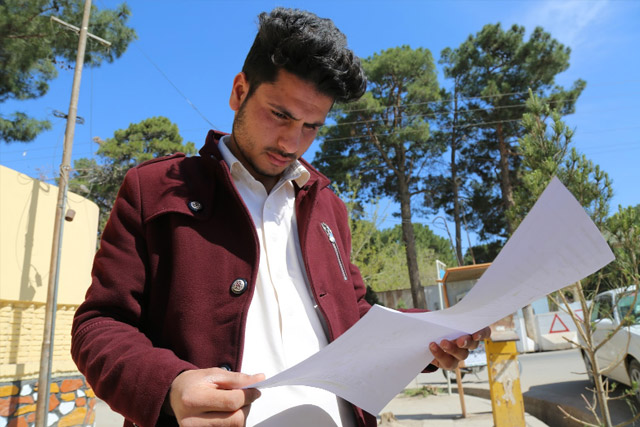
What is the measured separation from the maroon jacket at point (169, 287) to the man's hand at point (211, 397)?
4 cm

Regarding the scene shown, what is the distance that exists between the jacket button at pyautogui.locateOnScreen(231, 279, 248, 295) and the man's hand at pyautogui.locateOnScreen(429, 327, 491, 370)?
1.41 ft

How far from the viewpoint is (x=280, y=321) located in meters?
1.18

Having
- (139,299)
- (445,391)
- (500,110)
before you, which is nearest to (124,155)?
(500,110)

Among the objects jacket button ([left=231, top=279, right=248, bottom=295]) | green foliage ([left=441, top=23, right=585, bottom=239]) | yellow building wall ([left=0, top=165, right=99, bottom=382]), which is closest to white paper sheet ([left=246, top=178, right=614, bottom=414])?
jacket button ([left=231, top=279, right=248, bottom=295])

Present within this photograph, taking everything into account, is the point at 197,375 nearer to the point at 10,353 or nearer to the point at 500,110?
the point at 10,353

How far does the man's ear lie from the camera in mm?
1379

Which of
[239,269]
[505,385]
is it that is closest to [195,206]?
[239,269]

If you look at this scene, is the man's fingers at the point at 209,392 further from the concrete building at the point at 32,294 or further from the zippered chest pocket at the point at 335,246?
the concrete building at the point at 32,294

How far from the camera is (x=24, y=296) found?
8.33 m

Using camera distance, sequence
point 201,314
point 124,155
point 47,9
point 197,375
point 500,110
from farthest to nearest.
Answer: point 124,155
point 500,110
point 47,9
point 201,314
point 197,375

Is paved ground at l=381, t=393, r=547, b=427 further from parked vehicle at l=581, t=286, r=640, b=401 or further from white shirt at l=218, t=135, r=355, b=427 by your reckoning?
white shirt at l=218, t=135, r=355, b=427

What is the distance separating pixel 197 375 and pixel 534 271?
64cm

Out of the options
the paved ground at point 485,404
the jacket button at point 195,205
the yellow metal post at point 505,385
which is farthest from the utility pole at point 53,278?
the jacket button at point 195,205

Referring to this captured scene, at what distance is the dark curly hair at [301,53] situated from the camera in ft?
4.24
